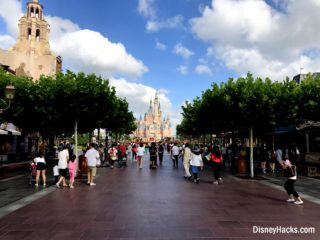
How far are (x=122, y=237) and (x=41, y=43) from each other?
2582 inches

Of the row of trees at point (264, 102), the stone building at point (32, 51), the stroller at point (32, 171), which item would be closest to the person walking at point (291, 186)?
the row of trees at point (264, 102)

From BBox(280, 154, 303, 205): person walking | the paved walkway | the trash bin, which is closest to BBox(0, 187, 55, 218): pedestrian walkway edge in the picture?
the paved walkway

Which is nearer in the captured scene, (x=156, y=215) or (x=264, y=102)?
(x=156, y=215)

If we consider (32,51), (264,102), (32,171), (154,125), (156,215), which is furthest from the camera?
(154,125)

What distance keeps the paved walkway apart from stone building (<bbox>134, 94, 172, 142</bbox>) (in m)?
161

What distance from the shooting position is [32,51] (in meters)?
59.9

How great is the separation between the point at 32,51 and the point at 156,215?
201 ft

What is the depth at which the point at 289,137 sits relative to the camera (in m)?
28.6

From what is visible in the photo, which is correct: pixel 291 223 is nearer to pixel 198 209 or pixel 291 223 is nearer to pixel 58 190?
pixel 198 209

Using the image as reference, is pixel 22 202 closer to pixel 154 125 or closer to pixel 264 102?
pixel 264 102

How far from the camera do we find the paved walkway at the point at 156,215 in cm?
609

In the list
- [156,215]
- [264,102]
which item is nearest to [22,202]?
[156,215]

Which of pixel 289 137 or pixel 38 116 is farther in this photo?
pixel 289 137

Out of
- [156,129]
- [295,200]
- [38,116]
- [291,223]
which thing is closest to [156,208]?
[291,223]
